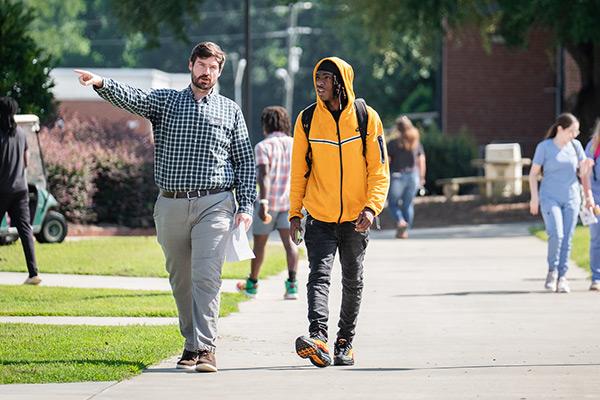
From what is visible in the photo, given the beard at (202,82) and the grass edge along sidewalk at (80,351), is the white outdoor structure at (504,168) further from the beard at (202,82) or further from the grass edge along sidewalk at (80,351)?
the beard at (202,82)

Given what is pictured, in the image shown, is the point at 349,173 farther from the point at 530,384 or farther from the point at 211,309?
the point at 530,384

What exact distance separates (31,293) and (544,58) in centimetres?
2924

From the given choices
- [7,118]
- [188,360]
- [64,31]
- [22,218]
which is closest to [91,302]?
[22,218]

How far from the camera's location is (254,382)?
28.8ft

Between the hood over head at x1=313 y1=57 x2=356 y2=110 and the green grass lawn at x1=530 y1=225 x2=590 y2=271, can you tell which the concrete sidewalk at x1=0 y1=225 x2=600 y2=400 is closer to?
the green grass lawn at x1=530 y1=225 x2=590 y2=271

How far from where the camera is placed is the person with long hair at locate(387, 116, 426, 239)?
935 inches

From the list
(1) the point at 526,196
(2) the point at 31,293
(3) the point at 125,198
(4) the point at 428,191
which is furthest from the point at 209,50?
(4) the point at 428,191

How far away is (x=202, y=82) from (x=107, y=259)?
Answer: 8.94 metres

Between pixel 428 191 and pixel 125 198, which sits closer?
pixel 125 198

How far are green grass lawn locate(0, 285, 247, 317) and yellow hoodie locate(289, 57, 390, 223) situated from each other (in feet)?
10.4

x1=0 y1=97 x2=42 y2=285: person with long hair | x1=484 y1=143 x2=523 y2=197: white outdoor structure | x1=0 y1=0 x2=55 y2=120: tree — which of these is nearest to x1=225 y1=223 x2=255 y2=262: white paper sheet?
x1=0 y1=97 x2=42 y2=285: person with long hair

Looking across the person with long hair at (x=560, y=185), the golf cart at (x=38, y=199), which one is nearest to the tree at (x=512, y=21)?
the golf cart at (x=38, y=199)

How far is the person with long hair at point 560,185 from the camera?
1449cm

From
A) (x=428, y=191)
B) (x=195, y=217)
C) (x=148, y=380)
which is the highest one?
(x=195, y=217)
